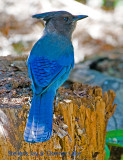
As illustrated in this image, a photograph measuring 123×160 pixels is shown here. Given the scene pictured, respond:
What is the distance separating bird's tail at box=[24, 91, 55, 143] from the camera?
197 cm

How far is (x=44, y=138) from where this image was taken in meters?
1.98

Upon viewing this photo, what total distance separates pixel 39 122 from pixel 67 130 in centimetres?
41

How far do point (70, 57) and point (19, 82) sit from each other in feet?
1.79

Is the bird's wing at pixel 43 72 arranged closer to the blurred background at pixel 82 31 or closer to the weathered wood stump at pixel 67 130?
the weathered wood stump at pixel 67 130

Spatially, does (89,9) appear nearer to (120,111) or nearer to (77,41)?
(77,41)

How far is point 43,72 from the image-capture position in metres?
2.30

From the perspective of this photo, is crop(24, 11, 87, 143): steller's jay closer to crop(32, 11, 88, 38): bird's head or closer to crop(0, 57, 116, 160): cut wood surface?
crop(32, 11, 88, 38): bird's head

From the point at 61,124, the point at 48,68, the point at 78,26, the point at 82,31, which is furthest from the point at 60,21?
the point at 82,31

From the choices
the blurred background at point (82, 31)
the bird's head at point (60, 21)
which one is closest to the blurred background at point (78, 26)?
the blurred background at point (82, 31)

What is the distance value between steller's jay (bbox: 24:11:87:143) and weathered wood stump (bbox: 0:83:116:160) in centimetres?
18

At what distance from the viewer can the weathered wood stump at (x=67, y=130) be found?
7.27 ft

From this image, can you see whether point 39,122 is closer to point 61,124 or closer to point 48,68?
point 61,124

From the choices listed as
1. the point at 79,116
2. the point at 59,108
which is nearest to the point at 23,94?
the point at 59,108

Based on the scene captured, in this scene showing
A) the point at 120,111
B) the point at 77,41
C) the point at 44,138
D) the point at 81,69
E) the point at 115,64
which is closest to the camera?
the point at 44,138
